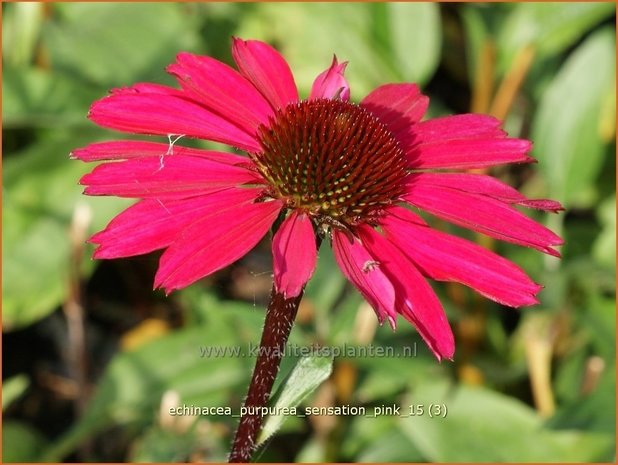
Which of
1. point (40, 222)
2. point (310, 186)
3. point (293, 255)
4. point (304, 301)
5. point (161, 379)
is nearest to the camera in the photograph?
point (293, 255)

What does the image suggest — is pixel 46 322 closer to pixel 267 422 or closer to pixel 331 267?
pixel 331 267

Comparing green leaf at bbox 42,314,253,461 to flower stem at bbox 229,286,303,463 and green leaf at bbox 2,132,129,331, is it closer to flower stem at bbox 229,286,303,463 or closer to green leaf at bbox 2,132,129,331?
green leaf at bbox 2,132,129,331

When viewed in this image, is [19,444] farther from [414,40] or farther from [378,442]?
[414,40]

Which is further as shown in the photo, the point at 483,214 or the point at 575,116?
the point at 575,116

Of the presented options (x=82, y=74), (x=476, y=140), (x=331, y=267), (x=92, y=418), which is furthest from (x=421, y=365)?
(x=82, y=74)

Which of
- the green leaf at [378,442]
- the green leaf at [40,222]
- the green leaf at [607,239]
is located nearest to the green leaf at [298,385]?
the green leaf at [378,442]

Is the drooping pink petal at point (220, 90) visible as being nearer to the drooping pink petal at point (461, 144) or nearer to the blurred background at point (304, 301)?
the drooping pink petal at point (461, 144)

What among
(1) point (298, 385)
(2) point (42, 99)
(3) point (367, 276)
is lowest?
(1) point (298, 385)

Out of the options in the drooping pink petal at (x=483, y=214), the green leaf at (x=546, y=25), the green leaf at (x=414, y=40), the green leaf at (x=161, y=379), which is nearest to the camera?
the drooping pink petal at (x=483, y=214)

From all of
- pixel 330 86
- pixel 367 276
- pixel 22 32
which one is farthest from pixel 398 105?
pixel 22 32
